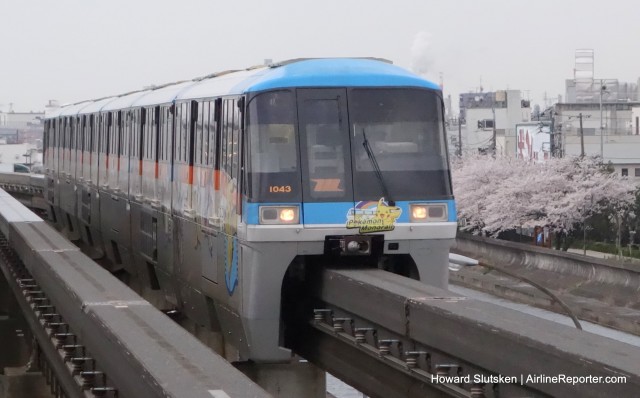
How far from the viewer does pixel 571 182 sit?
208 ft

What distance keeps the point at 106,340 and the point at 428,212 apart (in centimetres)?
494

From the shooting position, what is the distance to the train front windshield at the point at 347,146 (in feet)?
45.5

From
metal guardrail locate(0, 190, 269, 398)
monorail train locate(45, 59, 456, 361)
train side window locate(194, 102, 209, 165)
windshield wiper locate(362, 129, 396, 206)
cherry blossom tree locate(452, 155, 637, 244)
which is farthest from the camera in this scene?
cherry blossom tree locate(452, 155, 637, 244)

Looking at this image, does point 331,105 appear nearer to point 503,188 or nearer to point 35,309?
point 35,309

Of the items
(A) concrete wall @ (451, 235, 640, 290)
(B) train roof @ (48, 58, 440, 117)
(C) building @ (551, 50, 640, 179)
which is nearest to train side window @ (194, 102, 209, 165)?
(B) train roof @ (48, 58, 440, 117)

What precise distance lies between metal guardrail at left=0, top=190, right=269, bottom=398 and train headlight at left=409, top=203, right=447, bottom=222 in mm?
2922

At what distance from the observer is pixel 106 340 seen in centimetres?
1008

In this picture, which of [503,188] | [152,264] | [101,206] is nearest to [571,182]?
[503,188]

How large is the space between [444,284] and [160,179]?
6.17m

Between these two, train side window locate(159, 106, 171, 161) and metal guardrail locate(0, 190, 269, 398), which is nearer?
metal guardrail locate(0, 190, 269, 398)

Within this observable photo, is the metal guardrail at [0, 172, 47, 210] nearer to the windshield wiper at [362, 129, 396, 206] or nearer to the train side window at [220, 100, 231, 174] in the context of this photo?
the train side window at [220, 100, 231, 174]

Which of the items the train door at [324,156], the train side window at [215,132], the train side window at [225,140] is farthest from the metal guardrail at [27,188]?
the train door at [324,156]

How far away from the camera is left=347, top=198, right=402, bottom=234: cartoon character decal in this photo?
14.0 metres

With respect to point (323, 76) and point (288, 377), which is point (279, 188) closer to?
point (323, 76)
